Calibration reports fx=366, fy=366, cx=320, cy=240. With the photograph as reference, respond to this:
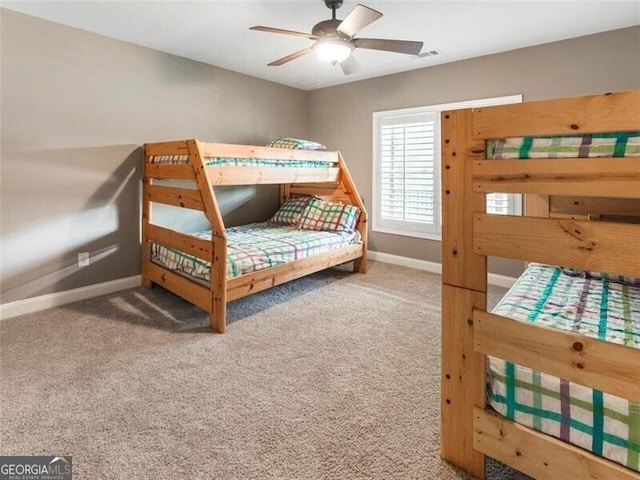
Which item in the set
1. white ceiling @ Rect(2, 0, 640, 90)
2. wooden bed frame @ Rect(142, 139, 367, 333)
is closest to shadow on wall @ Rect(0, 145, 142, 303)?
wooden bed frame @ Rect(142, 139, 367, 333)

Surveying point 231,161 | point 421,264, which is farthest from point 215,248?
point 421,264

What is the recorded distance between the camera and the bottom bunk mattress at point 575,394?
109cm

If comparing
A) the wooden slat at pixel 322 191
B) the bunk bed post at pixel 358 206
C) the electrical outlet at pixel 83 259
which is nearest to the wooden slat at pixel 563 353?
the bunk bed post at pixel 358 206

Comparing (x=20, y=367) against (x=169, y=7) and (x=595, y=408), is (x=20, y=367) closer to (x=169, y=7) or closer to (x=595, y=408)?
(x=169, y=7)

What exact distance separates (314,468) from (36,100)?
3387mm

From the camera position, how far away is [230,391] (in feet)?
6.46

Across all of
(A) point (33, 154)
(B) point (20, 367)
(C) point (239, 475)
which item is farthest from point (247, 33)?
(C) point (239, 475)

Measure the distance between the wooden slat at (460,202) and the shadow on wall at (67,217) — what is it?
10.5 ft

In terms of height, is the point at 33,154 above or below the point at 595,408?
above

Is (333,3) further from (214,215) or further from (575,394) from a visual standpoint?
(575,394)

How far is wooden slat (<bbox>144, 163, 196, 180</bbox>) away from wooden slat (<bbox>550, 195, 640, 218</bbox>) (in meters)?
2.78

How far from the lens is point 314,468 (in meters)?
1.44

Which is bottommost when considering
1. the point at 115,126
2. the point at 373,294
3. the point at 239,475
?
the point at 239,475

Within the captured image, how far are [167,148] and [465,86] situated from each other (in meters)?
3.08
